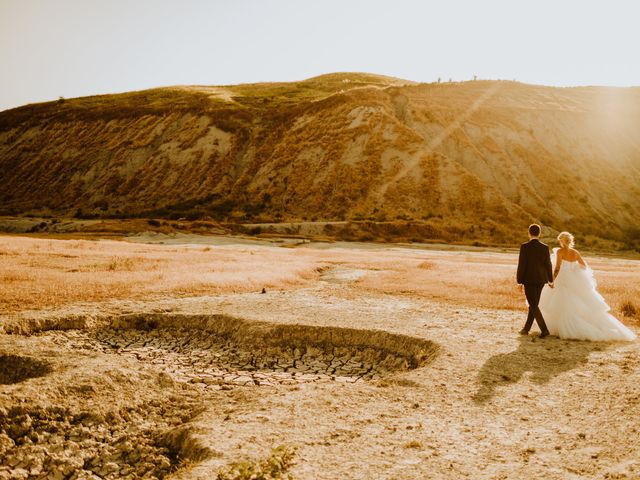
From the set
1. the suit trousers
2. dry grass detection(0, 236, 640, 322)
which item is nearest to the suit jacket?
the suit trousers

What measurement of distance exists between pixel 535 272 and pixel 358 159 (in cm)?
4790

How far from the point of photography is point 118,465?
20.1 feet

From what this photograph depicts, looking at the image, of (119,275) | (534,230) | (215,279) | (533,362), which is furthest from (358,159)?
(533,362)

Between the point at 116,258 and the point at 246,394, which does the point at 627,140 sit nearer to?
the point at 116,258

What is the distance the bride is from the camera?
1027 cm

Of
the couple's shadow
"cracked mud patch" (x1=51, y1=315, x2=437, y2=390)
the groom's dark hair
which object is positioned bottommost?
"cracked mud patch" (x1=51, y1=315, x2=437, y2=390)

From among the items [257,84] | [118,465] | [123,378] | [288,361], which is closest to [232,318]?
[288,361]

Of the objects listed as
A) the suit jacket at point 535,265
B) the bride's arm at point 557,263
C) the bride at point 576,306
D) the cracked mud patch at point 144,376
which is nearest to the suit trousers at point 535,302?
the suit jacket at point 535,265

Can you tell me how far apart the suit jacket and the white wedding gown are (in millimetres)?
340

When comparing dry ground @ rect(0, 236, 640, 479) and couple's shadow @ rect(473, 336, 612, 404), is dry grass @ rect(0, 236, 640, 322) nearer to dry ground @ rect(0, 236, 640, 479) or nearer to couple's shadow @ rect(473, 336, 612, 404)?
dry ground @ rect(0, 236, 640, 479)

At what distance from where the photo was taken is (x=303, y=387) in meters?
7.89

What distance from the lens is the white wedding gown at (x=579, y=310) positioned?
10.3m

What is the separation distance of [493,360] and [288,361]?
4.00 m

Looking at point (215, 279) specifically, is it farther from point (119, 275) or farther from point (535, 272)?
point (535, 272)
